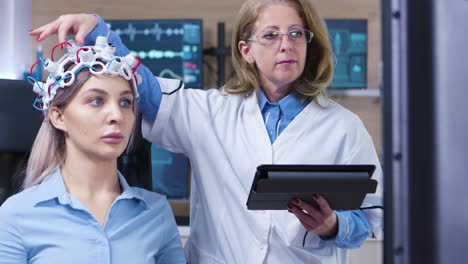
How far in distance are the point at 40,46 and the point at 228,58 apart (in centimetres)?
97

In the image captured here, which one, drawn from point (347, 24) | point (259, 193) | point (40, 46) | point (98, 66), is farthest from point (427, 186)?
point (40, 46)

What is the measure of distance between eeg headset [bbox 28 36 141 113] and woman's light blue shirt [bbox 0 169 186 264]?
0.58 feet

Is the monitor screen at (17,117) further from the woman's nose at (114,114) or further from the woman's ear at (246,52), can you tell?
the woman's ear at (246,52)

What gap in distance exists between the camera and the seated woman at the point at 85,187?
99 cm

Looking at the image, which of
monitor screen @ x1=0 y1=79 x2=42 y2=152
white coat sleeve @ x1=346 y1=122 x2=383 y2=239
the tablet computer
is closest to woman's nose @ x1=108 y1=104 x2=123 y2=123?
the tablet computer

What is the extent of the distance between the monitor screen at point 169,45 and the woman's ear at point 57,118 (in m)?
1.57

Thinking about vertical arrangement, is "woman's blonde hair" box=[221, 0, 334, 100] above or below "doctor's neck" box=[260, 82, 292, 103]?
above

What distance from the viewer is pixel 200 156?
1308mm

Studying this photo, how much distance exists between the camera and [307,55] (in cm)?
137

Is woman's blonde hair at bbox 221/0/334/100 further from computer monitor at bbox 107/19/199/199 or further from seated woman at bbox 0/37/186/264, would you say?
computer monitor at bbox 107/19/199/199

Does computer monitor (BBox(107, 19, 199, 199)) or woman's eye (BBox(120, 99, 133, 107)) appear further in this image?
computer monitor (BBox(107, 19, 199, 199))

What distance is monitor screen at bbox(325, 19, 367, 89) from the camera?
263 centimetres

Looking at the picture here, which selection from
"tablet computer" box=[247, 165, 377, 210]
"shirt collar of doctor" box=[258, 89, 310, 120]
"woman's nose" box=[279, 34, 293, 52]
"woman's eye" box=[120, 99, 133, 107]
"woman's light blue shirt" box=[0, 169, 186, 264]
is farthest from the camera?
"shirt collar of doctor" box=[258, 89, 310, 120]

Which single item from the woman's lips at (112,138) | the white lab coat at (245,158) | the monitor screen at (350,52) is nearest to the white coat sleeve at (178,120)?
the white lab coat at (245,158)
